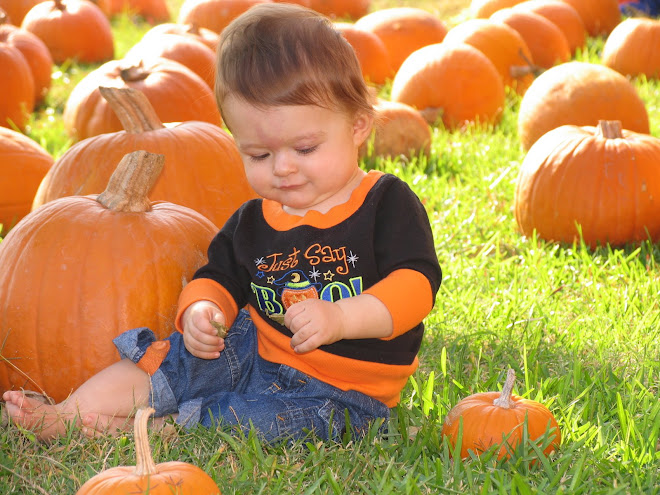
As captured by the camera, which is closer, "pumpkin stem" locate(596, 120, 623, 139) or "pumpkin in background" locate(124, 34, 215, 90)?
"pumpkin stem" locate(596, 120, 623, 139)

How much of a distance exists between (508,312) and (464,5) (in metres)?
9.19

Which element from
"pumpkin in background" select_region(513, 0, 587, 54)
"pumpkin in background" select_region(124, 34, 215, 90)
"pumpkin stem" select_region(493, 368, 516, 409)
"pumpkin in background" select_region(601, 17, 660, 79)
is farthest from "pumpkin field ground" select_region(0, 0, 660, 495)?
"pumpkin in background" select_region(513, 0, 587, 54)

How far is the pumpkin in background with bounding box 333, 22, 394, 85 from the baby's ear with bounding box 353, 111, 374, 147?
4787 millimetres

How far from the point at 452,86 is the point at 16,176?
3.35 meters

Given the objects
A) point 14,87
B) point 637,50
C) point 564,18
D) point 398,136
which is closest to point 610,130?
point 398,136

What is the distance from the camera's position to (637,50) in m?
7.63

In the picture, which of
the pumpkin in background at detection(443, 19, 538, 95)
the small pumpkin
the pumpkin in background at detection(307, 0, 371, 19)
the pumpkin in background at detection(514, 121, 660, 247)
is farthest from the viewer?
the pumpkin in background at detection(307, 0, 371, 19)

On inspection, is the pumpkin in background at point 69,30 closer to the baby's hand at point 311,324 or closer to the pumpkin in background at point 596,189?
the pumpkin in background at point 596,189

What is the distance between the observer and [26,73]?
646 cm

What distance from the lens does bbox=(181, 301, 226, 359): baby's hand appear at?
2.58 m

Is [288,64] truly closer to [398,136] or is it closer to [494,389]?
[494,389]

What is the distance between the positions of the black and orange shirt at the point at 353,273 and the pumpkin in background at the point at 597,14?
25.3 ft

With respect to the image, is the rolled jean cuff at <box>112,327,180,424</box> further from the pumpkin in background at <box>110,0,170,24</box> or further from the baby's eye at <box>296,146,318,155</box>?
the pumpkin in background at <box>110,0,170,24</box>

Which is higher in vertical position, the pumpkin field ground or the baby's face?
the baby's face
